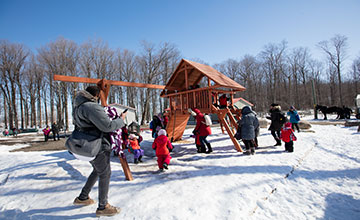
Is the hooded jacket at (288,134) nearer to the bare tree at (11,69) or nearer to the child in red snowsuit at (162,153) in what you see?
the child in red snowsuit at (162,153)

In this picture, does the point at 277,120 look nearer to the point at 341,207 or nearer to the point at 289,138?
the point at 289,138

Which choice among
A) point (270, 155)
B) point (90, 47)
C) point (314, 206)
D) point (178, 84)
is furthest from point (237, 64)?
point (314, 206)

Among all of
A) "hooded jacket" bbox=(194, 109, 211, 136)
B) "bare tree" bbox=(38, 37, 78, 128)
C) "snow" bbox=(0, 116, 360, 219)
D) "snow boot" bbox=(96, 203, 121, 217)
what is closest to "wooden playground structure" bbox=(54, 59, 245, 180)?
"hooded jacket" bbox=(194, 109, 211, 136)

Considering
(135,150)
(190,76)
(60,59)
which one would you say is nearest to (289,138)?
(135,150)

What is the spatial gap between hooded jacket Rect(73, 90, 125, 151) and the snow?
135 cm

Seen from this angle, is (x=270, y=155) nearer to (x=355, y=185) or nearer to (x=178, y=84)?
(x=355, y=185)

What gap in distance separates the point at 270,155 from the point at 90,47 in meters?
28.9

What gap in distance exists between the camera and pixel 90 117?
2342 mm

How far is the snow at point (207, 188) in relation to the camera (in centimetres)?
274

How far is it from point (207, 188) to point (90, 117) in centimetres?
252

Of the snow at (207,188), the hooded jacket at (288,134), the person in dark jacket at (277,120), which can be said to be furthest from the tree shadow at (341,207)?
the person in dark jacket at (277,120)

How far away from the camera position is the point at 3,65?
27.0 metres

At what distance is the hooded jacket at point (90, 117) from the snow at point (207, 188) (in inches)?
53.3

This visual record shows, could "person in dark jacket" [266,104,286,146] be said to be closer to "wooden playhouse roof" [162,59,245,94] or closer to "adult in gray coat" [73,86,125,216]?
"wooden playhouse roof" [162,59,245,94]
